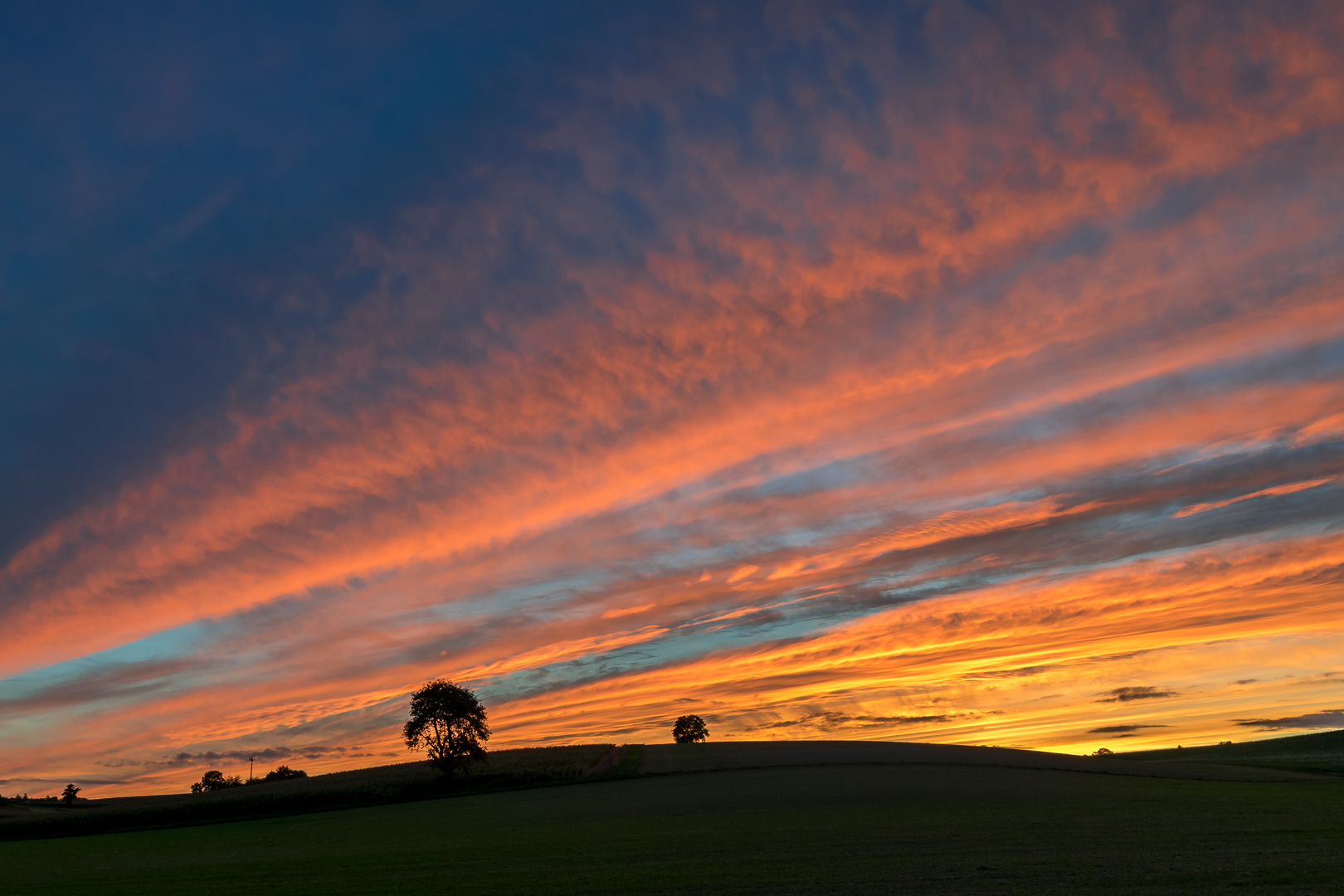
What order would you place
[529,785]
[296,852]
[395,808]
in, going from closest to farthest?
[296,852] < [395,808] < [529,785]

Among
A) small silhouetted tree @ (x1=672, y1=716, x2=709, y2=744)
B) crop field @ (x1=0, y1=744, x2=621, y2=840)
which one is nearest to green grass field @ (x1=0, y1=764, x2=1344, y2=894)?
crop field @ (x1=0, y1=744, x2=621, y2=840)

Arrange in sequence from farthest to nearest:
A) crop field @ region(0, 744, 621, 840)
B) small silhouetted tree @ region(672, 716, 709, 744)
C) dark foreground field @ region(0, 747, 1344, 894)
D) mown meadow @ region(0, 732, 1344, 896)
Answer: small silhouetted tree @ region(672, 716, 709, 744)
crop field @ region(0, 744, 621, 840)
mown meadow @ region(0, 732, 1344, 896)
dark foreground field @ region(0, 747, 1344, 894)

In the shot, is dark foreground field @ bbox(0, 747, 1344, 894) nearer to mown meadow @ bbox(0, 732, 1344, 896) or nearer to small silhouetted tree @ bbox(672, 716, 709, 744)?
mown meadow @ bbox(0, 732, 1344, 896)

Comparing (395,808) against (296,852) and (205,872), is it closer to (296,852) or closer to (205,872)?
(296,852)

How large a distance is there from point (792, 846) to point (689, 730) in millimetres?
157416

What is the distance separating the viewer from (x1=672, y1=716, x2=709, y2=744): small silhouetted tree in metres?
173

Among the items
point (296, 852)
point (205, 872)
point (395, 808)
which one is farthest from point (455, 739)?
point (205, 872)

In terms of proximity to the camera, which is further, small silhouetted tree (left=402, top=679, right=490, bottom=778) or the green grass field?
small silhouetted tree (left=402, top=679, right=490, bottom=778)

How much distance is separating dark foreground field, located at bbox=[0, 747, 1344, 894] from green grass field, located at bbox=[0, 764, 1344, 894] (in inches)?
5.6

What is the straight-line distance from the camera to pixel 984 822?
1190 inches

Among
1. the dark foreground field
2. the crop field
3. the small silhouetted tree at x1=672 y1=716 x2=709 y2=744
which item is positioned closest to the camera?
the dark foreground field

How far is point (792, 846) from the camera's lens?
83.9 ft

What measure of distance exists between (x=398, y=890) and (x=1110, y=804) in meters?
33.4

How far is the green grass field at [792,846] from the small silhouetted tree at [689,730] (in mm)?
125034
